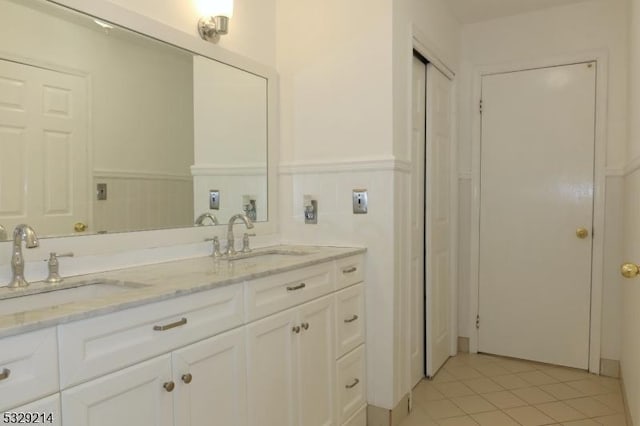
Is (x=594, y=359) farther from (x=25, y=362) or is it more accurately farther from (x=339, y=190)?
(x=25, y=362)

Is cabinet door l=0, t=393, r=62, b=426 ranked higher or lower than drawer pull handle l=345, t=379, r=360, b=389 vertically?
higher

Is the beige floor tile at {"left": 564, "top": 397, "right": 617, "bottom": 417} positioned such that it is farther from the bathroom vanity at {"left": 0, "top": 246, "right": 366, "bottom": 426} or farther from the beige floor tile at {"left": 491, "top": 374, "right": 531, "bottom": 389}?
the bathroom vanity at {"left": 0, "top": 246, "right": 366, "bottom": 426}

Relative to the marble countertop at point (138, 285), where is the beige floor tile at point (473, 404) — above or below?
below

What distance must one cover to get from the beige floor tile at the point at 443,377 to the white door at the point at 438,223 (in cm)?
4

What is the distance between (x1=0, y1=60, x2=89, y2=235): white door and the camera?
1458mm

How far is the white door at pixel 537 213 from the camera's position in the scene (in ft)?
10.2

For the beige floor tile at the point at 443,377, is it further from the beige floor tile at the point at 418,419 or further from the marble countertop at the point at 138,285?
the marble countertop at the point at 138,285

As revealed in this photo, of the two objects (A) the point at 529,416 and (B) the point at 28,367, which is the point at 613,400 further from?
(B) the point at 28,367

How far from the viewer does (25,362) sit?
3.13 feet

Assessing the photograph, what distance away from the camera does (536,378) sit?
2.98 m

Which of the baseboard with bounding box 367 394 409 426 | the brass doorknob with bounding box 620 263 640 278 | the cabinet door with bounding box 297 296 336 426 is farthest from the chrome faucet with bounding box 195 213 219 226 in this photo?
the brass doorknob with bounding box 620 263 640 278

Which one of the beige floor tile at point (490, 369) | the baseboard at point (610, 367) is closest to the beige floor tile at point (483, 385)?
the beige floor tile at point (490, 369)

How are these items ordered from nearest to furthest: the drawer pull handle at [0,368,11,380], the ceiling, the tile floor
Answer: the drawer pull handle at [0,368,11,380] → the tile floor → the ceiling

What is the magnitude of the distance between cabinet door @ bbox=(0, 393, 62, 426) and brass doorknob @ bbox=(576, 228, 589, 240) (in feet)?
10.3
